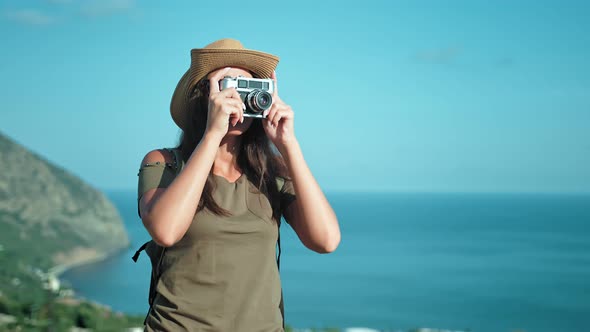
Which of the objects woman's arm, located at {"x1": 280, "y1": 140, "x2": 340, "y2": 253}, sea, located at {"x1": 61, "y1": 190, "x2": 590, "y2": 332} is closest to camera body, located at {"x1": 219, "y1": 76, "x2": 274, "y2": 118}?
woman's arm, located at {"x1": 280, "y1": 140, "x2": 340, "y2": 253}

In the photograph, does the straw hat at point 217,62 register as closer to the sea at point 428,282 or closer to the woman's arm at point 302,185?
the woman's arm at point 302,185

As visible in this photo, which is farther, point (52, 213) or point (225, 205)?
point (52, 213)

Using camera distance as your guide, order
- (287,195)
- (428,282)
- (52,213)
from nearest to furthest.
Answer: (287,195) < (52,213) < (428,282)

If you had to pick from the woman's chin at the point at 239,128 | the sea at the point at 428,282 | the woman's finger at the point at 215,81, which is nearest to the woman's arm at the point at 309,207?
the woman's chin at the point at 239,128

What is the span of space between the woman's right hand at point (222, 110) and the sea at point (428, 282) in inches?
1026

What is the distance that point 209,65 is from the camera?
5.39 feet

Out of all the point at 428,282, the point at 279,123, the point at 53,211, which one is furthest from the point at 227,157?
the point at 428,282

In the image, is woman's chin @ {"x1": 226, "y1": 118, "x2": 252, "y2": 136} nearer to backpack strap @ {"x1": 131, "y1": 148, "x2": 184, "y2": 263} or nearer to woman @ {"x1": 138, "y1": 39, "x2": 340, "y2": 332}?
woman @ {"x1": 138, "y1": 39, "x2": 340, "y2": 332}

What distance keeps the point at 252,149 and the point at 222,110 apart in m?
0.22

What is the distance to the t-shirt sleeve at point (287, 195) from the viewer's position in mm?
1667

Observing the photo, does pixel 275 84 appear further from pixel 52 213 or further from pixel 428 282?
pixel 428 282

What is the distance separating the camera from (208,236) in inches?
59.5

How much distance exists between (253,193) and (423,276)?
67.4 meters

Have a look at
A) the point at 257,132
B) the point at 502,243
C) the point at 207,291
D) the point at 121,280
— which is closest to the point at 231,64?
the point at 257,132
